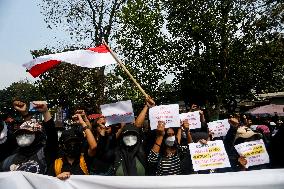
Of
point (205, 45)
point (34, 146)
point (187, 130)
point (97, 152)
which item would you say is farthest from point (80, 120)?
point (205, 45)

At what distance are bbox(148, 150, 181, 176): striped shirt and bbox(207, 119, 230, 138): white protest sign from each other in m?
2.43

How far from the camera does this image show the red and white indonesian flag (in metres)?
6.80

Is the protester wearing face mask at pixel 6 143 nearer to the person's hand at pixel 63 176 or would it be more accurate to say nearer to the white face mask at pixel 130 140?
the person's hand at pixel 63 176

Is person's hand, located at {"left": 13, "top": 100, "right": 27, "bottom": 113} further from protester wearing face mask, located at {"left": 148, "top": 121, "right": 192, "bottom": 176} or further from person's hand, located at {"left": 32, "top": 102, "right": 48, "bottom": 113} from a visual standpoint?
protester wearing face mask, located at {"left": 148, "top": 121, "right": 192, "bottom": 176}

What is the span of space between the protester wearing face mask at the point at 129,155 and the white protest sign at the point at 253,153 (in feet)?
3.95

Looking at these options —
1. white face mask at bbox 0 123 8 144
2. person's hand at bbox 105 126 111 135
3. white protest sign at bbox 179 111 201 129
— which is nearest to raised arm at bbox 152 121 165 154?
person's hand at bbox 105 126 111 135

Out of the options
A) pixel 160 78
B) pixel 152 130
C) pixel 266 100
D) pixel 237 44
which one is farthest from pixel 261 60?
pixel 152 130

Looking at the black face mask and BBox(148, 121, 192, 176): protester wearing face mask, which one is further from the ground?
the black face mask

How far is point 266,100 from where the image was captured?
Result: 42031 millimetres

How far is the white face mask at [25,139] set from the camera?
479 centimetres

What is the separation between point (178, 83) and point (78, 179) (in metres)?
27.8

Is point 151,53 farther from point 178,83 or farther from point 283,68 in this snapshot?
point 283,68

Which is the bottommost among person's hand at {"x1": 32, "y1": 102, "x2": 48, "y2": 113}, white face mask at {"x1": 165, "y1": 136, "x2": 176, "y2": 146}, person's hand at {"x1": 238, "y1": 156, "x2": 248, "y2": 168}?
person's hand at {"x1": 238, "y1": 156, "x2": 248, "y2": 168}

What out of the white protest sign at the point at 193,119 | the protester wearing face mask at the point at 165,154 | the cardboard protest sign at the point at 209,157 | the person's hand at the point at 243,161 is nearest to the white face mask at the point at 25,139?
the protester wearing face mask at the point at 165,154
